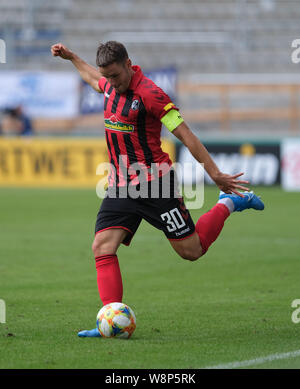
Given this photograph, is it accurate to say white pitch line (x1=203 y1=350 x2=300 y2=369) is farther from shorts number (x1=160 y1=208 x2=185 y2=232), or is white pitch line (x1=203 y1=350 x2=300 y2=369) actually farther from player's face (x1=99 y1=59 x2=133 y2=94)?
player's face (x1=99 y1=59 x2=133 y2=94)

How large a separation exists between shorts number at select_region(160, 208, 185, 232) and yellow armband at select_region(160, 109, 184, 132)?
0.69 metres

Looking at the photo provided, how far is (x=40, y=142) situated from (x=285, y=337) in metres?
16.5

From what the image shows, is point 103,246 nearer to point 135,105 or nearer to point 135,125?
point 135,125

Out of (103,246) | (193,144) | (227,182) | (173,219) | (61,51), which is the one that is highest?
(61,51)

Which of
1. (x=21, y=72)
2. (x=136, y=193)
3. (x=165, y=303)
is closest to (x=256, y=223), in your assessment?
(x=165, y=303)

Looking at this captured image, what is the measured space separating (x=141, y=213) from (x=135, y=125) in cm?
67

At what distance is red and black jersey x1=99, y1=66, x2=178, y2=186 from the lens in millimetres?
5926

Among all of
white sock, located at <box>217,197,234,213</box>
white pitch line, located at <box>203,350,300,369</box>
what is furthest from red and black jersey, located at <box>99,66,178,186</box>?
white pitch line, located at <box>203,350,300,369</box>

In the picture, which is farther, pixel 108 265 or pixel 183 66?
pixel 183 66

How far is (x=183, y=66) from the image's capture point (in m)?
25.3

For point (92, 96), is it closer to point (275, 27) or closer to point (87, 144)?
point (87, 144)

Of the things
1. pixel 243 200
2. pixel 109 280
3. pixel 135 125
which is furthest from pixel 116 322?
pixel 243 200

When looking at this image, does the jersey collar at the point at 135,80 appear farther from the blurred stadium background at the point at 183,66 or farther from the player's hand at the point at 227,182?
the blurred stadium background at the point at 183,66

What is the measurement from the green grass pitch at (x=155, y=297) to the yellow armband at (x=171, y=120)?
5.05 ft
